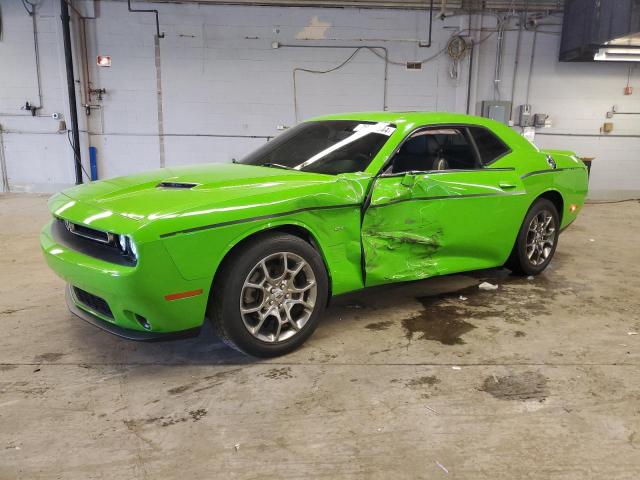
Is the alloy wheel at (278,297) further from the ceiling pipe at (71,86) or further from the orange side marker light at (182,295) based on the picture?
the ceiling pipe at (71,86)

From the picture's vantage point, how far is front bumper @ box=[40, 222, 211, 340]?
2.29 metres

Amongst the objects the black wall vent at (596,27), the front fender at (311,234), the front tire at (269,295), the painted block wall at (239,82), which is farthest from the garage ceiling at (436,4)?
the front tire at (269,295)

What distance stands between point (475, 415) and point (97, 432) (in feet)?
5.45

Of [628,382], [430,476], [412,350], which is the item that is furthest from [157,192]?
[628,382]

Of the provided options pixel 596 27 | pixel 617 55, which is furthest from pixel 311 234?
pixel 617 55

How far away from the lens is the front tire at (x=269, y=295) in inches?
101

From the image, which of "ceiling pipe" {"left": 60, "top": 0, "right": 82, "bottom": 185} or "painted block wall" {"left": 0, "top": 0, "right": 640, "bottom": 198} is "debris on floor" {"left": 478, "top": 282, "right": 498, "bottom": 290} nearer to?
"painted block wall" {"left": 0, "top": 0, "right": 640, "bottom": 198}

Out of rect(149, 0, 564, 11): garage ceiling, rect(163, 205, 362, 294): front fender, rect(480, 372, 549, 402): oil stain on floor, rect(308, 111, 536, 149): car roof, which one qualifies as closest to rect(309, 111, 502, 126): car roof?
rect(308, 111, 536, 149): car roof

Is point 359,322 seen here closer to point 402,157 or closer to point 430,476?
point 402,157

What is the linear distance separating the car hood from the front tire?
21cm

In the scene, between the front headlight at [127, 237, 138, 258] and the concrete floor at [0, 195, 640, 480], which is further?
the front headlight at [127, 237, 138, 258]

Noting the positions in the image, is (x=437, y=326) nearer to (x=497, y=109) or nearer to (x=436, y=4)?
(x=497, y=109)

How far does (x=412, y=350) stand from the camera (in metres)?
2.94

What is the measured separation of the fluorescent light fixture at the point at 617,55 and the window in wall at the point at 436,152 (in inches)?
256
